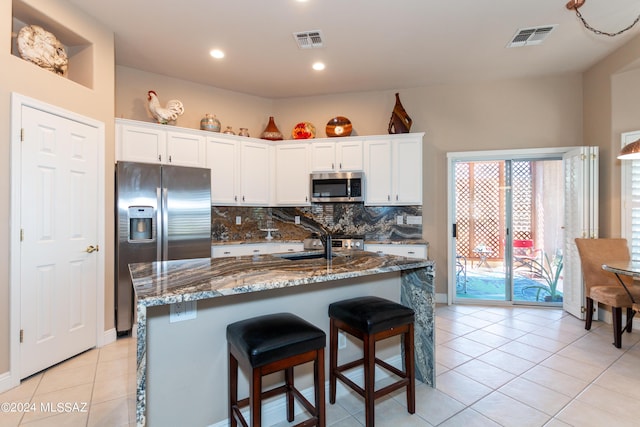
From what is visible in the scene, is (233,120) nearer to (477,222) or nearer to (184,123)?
(184,123)

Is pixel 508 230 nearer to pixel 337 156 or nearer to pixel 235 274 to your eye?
pixel 337 156

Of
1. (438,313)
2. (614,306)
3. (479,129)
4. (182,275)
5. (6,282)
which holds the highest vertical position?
(479,129)

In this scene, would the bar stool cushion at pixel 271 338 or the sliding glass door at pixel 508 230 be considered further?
the sliding glass door at pixel 508 230

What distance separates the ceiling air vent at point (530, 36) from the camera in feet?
10.1

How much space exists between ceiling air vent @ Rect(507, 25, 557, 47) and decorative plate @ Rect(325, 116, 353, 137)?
2089 mm

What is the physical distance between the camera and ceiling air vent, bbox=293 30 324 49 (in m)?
3.16

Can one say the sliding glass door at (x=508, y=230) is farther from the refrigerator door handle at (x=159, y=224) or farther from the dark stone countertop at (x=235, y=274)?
Answer: the refrigerator door handle at (x=159, y=224)

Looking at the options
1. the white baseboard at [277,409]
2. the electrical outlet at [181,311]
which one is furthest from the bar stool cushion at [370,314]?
the electrical outlet at [181,311]

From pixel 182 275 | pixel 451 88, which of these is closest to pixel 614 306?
pixel 451 88

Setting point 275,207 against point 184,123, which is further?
point 275,207

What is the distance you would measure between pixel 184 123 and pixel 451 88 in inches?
150

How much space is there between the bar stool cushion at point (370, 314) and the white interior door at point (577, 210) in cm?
313

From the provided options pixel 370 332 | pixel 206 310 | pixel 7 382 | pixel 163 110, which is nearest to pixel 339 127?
pixel 163 110

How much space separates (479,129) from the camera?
4383mm
